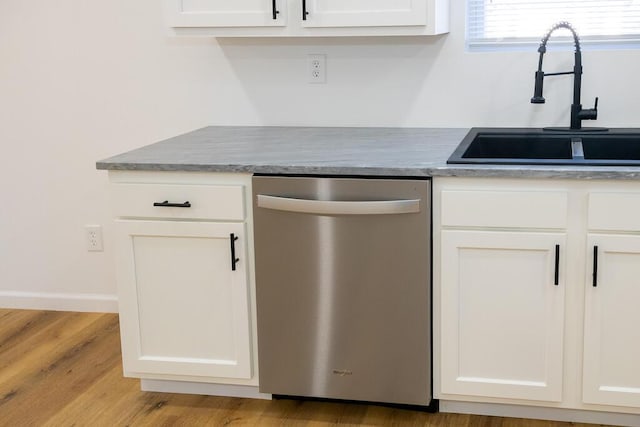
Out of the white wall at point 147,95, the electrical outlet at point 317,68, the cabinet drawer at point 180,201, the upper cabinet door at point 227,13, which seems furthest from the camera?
the electrical outlet at point 317,68

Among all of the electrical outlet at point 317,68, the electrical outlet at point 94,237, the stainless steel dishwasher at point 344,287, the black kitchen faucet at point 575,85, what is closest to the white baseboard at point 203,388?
the stainless steel dishwasher at point 344,287

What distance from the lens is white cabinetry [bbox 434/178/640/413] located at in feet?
7.99

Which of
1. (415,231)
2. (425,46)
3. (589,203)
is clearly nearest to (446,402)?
(415,231)

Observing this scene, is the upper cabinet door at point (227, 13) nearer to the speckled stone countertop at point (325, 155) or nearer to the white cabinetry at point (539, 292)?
the speckled stone countertop at point (325, 155)

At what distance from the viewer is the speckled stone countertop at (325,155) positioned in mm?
2438

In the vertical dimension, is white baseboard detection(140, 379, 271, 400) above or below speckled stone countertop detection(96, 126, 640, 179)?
below

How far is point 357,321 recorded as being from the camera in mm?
2639

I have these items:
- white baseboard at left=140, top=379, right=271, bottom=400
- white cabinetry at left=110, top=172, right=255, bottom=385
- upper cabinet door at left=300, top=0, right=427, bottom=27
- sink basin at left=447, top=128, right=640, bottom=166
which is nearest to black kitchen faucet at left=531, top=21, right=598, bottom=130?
sink basin at left=447, top=128, right=640, bottom=166

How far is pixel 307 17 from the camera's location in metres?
2.90

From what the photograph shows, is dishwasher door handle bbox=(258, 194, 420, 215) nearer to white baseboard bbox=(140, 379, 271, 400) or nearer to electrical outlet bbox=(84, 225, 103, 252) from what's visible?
white baseboard bbox=(140, 379, 271, 400)

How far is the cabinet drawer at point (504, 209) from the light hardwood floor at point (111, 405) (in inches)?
25.8

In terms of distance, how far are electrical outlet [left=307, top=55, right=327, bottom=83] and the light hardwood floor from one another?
3.97ft

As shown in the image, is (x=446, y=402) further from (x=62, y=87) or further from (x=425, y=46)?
(x=62, y=87)

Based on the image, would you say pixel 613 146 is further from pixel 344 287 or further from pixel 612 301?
pixel 344 287
